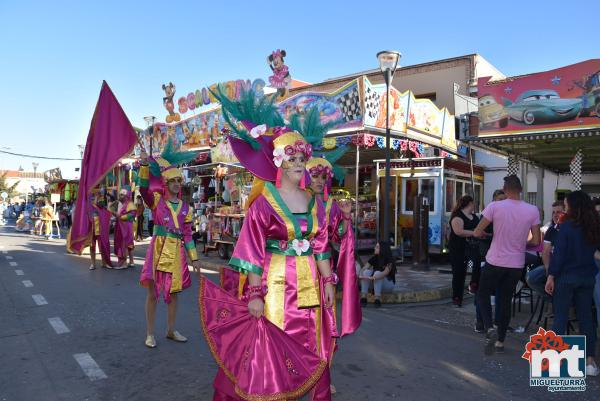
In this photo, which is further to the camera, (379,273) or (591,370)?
(379,273)

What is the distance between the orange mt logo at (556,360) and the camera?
424 centimetres

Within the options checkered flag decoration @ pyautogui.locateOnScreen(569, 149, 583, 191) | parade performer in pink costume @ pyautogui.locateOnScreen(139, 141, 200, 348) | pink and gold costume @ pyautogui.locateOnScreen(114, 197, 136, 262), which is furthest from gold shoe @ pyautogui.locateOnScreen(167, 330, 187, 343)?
checkered flag decoration @ pyautogui.locateOnScreen(569, 149, 583, 191)

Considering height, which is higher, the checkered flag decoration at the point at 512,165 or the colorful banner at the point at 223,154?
the colorful banner at the point at 223,154

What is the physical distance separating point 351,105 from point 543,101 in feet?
12.3

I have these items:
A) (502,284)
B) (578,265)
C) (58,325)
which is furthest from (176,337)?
(578,265)

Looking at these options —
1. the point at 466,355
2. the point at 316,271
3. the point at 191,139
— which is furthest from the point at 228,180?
the point at 316,271

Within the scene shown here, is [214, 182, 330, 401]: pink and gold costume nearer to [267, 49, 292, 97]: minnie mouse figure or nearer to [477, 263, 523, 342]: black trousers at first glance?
[477, 263, 523, 342]: black trousers

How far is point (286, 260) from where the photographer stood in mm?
3207

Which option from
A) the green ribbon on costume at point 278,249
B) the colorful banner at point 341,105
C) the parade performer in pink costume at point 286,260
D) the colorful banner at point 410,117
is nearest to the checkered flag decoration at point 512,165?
the colorful banner at point 410,117

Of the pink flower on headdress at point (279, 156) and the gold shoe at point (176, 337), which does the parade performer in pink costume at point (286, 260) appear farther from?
the gold shoe at point (176, 337)

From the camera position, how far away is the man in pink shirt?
493 cm

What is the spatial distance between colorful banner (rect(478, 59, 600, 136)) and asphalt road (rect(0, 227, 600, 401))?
13.2ft

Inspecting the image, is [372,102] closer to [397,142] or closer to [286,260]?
[397,142]

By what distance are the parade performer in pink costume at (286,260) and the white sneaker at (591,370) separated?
2.73 metres
